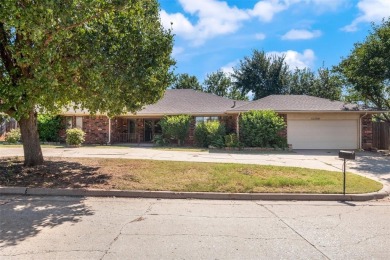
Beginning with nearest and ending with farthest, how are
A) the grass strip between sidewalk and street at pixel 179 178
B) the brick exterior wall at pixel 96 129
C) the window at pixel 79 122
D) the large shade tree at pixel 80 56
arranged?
1. the large shade tree at pixel 80 56
2. the grass strip between sidewalk and street at pixel 179 178
3. the brick exterior wall at pixel 96 129
4. the window at pixel 79 122

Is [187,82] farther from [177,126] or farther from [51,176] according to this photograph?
[51,176]

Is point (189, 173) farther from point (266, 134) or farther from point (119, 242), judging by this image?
point (266, 134)

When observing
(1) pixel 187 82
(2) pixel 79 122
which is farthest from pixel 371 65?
(1) pixel 187 82

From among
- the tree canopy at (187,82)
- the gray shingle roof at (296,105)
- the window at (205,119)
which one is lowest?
the window at (205,119)

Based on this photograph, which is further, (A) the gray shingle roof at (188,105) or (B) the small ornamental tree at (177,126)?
(A) the gray shingle roof at (188,105)

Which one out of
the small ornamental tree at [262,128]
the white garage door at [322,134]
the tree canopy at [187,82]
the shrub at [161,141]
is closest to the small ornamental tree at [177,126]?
the shrub at [161,141]

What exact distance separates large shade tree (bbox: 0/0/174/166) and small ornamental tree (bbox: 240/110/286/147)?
11027 millimetres

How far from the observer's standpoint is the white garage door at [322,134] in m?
21.4

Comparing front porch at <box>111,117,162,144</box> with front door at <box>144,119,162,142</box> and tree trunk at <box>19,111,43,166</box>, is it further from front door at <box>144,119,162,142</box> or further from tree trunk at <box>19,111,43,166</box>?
tree trunk at <box>19,111,43,166</box>

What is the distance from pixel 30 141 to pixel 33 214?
15.6 ft

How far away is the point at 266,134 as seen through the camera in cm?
2020

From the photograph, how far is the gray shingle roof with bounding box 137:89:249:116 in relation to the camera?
2425 centimetres

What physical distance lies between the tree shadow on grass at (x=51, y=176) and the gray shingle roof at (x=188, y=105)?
522 inches

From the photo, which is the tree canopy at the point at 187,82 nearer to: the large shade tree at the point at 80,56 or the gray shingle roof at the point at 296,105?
the gray shingle roof at the point at 296,105
